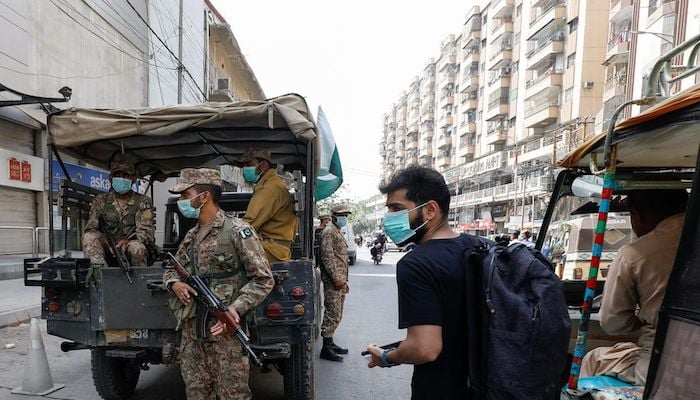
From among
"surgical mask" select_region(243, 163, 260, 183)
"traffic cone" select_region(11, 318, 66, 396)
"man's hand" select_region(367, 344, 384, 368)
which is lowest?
"traffic cone" select_region(11, 318, 66, 396)

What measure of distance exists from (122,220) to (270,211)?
4.68ft

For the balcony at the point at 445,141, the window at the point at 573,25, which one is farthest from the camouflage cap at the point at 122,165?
the balcony at the point at 445,141

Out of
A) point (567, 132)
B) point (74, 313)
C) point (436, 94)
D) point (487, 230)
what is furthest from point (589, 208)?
point (436, 94)

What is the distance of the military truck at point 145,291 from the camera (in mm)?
2965

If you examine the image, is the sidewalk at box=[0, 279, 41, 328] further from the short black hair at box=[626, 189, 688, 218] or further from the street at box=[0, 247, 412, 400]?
the short black hair at box=[626, 189, 688, 218]

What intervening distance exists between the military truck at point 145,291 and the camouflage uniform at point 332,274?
1.40 metres

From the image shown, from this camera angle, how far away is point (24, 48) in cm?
1066

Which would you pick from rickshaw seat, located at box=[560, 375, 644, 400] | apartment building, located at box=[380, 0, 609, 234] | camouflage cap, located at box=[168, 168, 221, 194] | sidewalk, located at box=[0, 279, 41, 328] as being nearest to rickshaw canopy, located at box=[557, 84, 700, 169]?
rickshaw seat, located at box=[560, 375, 644, 400]

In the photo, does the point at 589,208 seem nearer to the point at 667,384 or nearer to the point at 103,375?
the point at 667,384

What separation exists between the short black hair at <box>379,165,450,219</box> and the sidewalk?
6.75 meters

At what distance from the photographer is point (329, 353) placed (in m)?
5.01

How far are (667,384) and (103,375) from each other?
12.5 ft

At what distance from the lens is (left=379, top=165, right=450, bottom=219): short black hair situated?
1.68m

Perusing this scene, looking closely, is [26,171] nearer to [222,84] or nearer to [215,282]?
[215,282]
